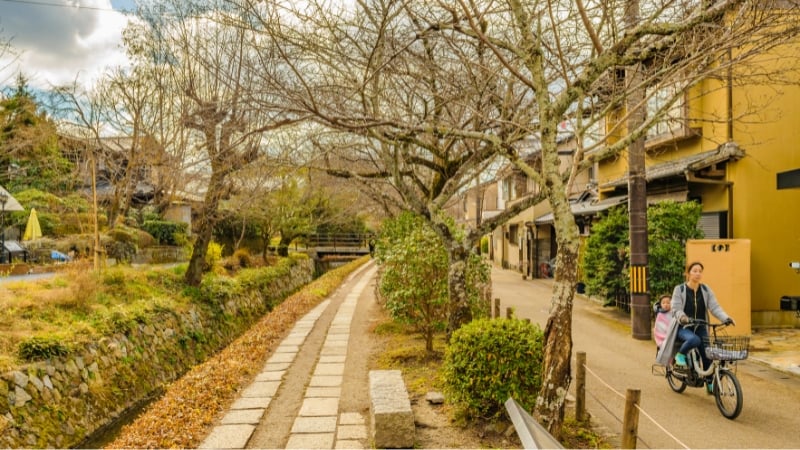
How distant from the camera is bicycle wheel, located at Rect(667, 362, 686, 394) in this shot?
735cm

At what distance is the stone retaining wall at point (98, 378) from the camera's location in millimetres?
7527

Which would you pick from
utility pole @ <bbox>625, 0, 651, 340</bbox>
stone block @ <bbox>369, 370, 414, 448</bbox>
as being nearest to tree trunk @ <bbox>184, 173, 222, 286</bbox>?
utility pole @ <bbox>625, 0, 651, 340</bbox>

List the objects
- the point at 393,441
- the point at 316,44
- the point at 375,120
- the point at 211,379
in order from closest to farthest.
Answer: the point at 393,441, the point at 375,120, the point at 316,44, the point at 211,379

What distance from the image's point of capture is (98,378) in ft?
31.0

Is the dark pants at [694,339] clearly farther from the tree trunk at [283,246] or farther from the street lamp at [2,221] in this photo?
the tree trunk at [283,246]

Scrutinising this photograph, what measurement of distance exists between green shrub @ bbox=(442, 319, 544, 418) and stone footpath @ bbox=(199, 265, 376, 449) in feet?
3.97

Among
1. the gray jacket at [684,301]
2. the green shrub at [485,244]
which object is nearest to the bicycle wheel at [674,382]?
the gray jacket at [684,301]

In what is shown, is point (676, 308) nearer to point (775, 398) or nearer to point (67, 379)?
point (775, 398)

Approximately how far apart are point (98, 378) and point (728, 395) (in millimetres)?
9559

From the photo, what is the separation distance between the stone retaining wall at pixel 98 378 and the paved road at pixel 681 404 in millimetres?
7439

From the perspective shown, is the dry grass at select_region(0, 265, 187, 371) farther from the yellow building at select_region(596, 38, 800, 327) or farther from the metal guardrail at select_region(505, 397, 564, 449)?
the yellow building at select_region(596, 38, 800, 327)

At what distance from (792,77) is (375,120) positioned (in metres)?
10.5

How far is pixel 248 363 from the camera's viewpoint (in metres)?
9.37

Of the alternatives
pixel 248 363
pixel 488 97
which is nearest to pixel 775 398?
pixel 488 97
